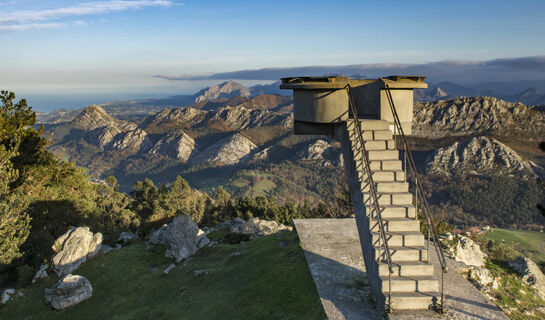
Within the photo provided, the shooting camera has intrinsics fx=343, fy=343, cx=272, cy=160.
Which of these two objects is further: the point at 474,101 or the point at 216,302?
the point at 474,101

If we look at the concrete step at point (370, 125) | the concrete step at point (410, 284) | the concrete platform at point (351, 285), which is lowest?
the concrete platform at point (351, 285)

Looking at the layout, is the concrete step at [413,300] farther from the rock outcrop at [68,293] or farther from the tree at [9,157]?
the tree at [9,157]

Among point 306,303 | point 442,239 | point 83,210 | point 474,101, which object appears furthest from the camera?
point 474,101

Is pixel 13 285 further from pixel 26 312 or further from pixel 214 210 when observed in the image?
pixel 214 210

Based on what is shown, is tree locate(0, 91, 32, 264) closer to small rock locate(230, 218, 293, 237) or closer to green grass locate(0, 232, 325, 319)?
green grass locate(0, 232, 325, 319)

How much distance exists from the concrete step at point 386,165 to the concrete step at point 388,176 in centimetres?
16

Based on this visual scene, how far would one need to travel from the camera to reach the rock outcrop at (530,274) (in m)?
13.1

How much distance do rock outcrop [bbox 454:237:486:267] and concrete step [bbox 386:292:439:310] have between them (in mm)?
5825

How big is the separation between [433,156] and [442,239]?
195395 mm

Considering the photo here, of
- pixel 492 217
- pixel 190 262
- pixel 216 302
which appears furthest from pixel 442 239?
pixel 492 217

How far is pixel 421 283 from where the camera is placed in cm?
934

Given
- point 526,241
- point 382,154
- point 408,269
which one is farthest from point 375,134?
point 526,241

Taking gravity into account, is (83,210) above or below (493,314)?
below

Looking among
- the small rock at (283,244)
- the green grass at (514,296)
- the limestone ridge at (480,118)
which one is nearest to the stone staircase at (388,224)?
the green grass at (514,296)
